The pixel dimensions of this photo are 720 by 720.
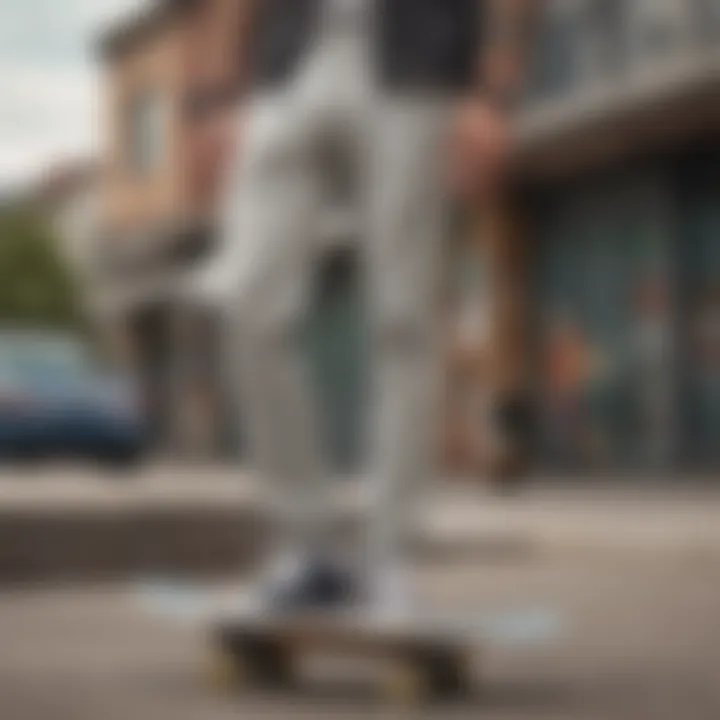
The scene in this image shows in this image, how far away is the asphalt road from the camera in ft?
12.2

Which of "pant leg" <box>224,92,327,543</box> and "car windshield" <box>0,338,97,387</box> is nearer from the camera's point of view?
"pant leg" <box>224,92,327,543</box>

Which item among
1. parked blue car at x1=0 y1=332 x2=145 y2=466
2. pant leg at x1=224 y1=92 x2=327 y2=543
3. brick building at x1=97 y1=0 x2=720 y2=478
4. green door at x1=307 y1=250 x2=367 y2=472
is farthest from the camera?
brick building at x1=97 y1=0 x2=720 y2=478

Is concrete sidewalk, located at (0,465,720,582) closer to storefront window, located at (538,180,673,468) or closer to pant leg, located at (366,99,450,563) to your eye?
pant leg, located at (366,99,450,563)

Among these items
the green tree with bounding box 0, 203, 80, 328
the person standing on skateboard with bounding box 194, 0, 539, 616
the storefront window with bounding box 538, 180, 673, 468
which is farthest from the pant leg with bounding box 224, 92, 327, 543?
the storefront window with bounding box 538, 180, 673, 468

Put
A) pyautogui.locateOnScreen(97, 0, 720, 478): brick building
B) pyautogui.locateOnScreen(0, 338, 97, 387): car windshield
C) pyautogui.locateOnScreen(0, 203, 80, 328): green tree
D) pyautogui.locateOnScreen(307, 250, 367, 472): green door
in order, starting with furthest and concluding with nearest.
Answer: pyautogui.locateOnScreen(97, 0, 720, 478): brick building
pyautogui.locateOnScreen(307, 250, 367, 472): green door
pyautogui.locateOnScreen(0, 203, 80, 328): green tree
pyautogui.locateOnScreen(0, 338, 97, 387): car windshield

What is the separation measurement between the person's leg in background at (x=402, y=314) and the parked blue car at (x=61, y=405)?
258 inches

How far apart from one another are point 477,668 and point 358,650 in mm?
689

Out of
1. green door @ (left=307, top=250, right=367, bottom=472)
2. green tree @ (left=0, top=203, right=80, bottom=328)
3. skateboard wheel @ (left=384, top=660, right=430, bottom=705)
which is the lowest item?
skateboard wheel @ (left=384, top=660, right=430, bottom=705)

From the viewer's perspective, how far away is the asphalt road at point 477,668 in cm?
371

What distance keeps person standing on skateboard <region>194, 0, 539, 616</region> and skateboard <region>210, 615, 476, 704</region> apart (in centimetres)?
5

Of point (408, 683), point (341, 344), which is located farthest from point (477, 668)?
point (341, 344)

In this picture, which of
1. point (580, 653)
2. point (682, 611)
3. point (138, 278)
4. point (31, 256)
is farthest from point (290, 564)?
point (138, 278)

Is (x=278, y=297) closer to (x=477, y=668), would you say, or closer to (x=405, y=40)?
(x=405, y=40)

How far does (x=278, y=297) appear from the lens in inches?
150
